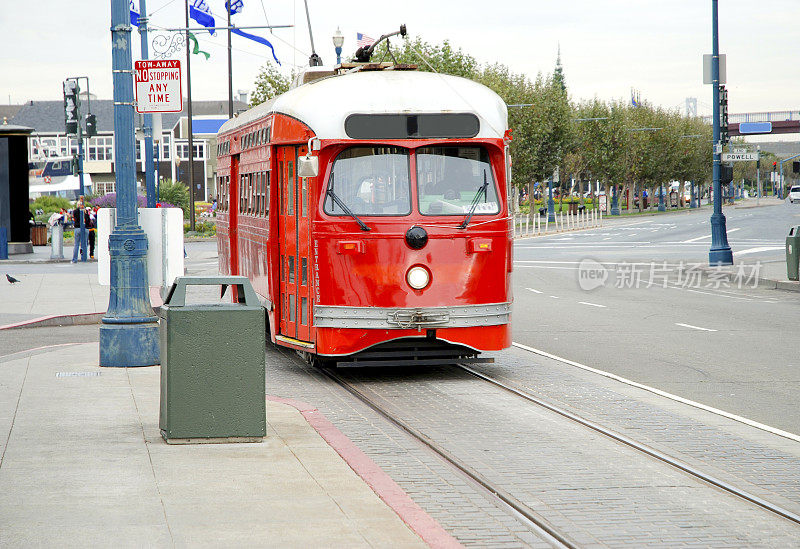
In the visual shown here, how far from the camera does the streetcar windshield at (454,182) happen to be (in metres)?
12.1

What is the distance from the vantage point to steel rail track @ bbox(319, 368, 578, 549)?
619 cm

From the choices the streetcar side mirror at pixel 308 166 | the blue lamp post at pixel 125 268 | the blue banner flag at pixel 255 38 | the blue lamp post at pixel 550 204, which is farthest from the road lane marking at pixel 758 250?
the blue lamp post at pixel 550 204

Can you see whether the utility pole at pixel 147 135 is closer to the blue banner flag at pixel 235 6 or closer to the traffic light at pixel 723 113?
the blue banner flag at pixel 235 6

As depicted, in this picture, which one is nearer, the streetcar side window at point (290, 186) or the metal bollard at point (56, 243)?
the streetcar side window at point (290, 186)

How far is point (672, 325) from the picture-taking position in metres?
18.1

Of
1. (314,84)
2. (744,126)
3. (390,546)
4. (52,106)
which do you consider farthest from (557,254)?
(52,106)

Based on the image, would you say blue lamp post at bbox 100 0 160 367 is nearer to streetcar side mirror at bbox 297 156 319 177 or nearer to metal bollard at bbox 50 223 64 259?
streetcar side mirror at bbox 297 156 319 177

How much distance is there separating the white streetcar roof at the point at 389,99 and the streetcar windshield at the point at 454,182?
34 cm

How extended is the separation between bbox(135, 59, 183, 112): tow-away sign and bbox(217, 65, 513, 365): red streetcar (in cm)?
169

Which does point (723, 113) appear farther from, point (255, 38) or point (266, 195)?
point (266, 195)

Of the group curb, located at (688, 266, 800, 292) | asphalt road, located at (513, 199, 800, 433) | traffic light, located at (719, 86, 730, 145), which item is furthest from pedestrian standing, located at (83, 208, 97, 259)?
curb, located at (688, 266, 800, 292)

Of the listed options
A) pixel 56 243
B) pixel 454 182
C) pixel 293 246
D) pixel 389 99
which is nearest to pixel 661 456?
pixel 454 182

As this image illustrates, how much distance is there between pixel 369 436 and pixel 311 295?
10.8 ft

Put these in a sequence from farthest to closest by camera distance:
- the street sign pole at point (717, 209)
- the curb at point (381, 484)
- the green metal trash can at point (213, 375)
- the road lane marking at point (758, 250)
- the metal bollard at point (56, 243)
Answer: the road lane marking at point (758, 250)
the metal bollard at point (56, 243)
the street sign pole at point (717, 209)
the green metal trash can at point (213, 375)
the curb at point (381, 484)
